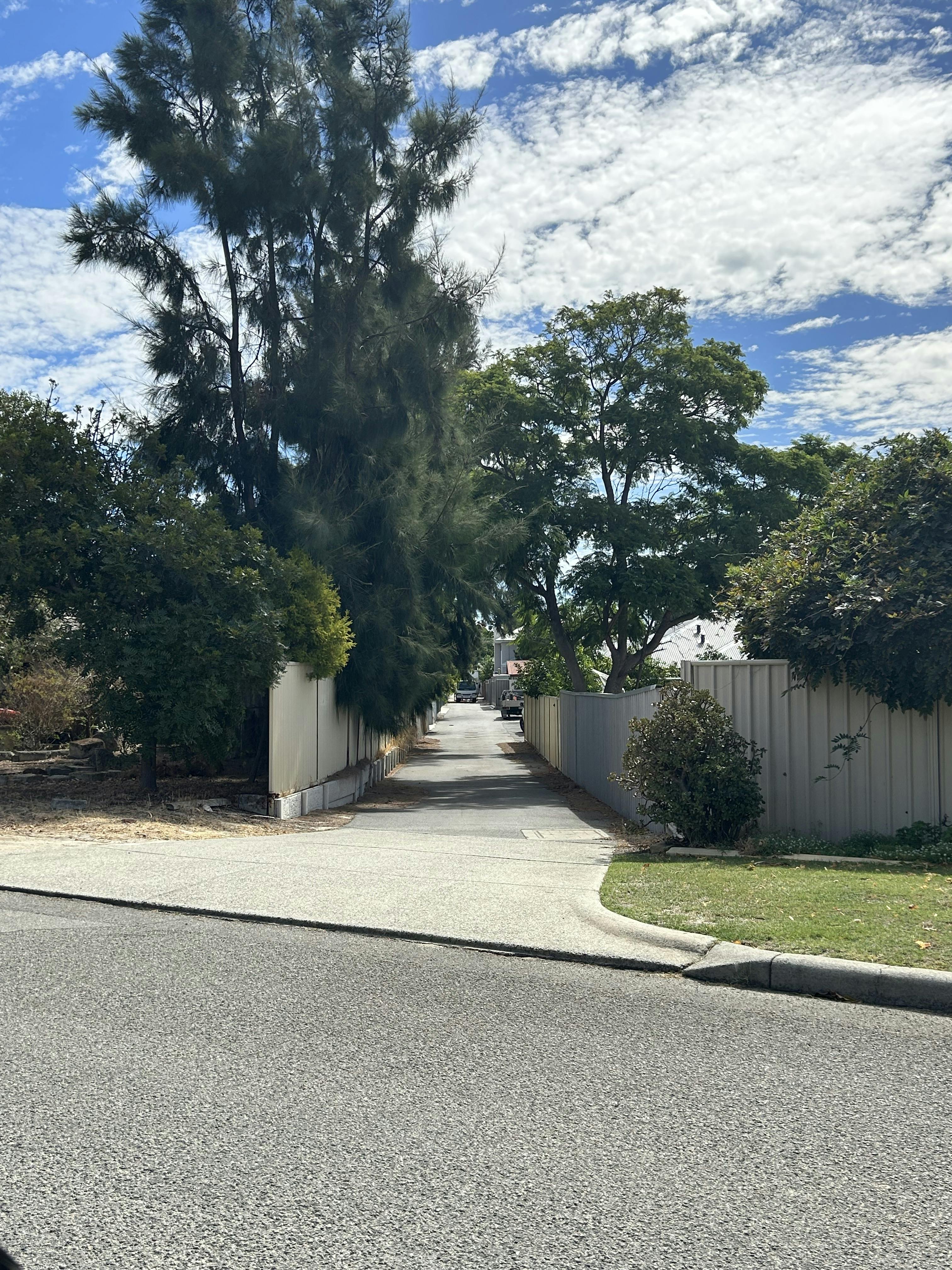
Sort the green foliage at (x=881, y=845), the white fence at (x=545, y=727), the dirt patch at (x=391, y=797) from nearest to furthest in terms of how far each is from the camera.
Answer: the green foliage at (x=881, y=845) → the dirt patch at (x=391, y=797) → the white fence at (x=545, y=727)

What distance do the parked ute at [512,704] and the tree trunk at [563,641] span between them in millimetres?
32422

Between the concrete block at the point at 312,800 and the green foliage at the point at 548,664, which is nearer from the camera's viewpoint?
the concrete block at the point at 312,800

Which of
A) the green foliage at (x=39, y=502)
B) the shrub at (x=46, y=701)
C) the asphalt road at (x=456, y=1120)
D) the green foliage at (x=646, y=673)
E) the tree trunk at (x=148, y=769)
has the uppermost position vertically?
the green foliage at (x=39, y=502)

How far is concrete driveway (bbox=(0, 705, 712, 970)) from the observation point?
736 centimetres

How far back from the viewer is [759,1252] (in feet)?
11.0

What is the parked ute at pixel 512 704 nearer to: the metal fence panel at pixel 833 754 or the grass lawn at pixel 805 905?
the metal fence panel at pixel 833 754

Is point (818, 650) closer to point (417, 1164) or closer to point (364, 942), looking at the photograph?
point (364, 942)

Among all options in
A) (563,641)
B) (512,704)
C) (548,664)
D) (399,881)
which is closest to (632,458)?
(563,641)

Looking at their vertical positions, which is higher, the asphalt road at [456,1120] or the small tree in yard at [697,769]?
the small tree in yard at [697,769]

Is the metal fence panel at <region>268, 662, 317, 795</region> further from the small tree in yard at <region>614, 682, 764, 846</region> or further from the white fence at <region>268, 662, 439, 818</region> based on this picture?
the small tree in yard at <region>614, 682, 764, 846</region>

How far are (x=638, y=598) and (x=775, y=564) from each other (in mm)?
18078

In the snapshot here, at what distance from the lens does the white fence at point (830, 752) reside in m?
11.8

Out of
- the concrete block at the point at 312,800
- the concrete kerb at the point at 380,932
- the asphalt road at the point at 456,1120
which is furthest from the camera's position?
the concrete block at the point at 312,800

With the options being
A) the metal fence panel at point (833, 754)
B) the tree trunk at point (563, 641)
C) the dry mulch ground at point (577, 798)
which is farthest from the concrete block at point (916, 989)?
the tree trunk at point (563, 641)
